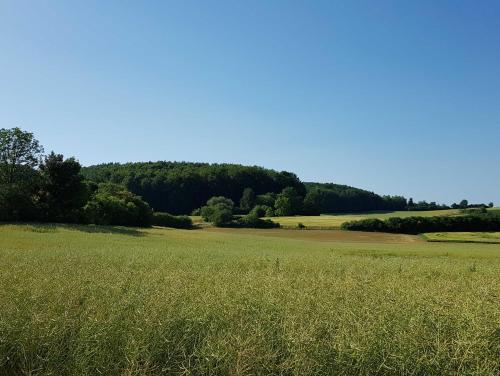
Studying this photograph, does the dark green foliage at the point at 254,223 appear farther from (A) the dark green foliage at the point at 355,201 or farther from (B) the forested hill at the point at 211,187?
(A) the dark green foliage at the point at 355,201

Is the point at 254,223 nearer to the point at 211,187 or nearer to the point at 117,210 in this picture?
the point at 117,210

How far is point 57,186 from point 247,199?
76358mm

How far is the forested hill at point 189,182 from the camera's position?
128 m

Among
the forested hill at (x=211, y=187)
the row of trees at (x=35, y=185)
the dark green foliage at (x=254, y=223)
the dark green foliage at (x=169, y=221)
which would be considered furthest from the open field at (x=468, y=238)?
the forested hill at (x=211, y=187)

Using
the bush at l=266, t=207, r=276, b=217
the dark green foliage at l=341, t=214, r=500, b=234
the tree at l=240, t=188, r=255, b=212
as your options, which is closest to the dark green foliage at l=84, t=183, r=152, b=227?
the dark green foliage at l=341, t=214, r=500, b=234

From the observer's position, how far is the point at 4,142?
56.8 m

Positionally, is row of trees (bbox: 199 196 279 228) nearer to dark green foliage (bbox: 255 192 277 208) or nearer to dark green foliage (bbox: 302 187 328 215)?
dark green foliage (bbox: 255 192 277 208)

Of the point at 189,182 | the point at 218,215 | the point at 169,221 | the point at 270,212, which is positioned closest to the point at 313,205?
the point at 270,212

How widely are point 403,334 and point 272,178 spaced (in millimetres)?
143439

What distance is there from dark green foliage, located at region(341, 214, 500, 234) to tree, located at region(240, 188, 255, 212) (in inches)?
1936

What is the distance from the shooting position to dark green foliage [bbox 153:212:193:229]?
83625 mm

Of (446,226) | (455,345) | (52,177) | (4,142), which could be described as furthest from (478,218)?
(455,345)

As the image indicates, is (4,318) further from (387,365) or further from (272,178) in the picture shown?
(272,178)

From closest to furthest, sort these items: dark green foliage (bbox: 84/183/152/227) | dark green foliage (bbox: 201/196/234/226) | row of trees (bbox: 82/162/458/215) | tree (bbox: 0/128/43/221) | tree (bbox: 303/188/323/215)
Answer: tree (bbox: 0/128/43/221) → dark green foliage (bbox: 84/183/152/227) → dark green foliage (bbox: 201/196/234/226) → tree (bbox: 303/188/323/215) → row of trees (bbox: 82/162/458/215)
